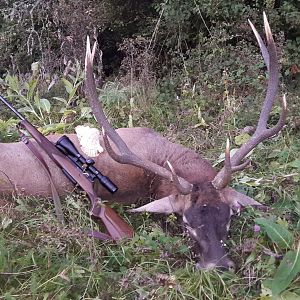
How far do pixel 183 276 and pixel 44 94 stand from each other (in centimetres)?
472

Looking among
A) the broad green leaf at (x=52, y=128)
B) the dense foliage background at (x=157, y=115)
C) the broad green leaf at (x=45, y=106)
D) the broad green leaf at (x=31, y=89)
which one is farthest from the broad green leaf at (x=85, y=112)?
the broad green leaf at (x=31, y=89)

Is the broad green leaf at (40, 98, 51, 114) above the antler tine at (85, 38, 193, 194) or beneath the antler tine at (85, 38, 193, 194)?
beneath

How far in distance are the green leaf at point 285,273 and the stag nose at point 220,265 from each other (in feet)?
1.49

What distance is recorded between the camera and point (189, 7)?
922 centimetres

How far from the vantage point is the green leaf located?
3677mm

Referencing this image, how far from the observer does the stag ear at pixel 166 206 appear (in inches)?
187

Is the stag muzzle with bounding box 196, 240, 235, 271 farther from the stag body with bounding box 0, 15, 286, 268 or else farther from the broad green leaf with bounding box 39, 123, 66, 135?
the broad green leaf with bounding box 39, 123, 66, 135

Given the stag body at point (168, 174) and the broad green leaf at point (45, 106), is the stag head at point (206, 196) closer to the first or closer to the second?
the stag body at point (168, 174)

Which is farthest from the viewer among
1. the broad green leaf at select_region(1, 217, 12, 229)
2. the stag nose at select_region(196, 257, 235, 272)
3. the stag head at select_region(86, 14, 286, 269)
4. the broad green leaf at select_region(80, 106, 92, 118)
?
the broad green leaf at select_region(80, 106, 92, 118)

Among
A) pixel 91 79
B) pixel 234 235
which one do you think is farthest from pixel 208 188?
pixel 91 79

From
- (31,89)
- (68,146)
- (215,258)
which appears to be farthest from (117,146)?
(31,89)

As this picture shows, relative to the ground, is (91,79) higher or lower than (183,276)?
higher

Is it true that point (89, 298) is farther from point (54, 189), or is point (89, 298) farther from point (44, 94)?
point (44, 94)

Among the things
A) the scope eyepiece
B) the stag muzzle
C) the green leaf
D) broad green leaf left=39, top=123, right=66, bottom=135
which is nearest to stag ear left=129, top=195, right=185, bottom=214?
the stag muzzle
